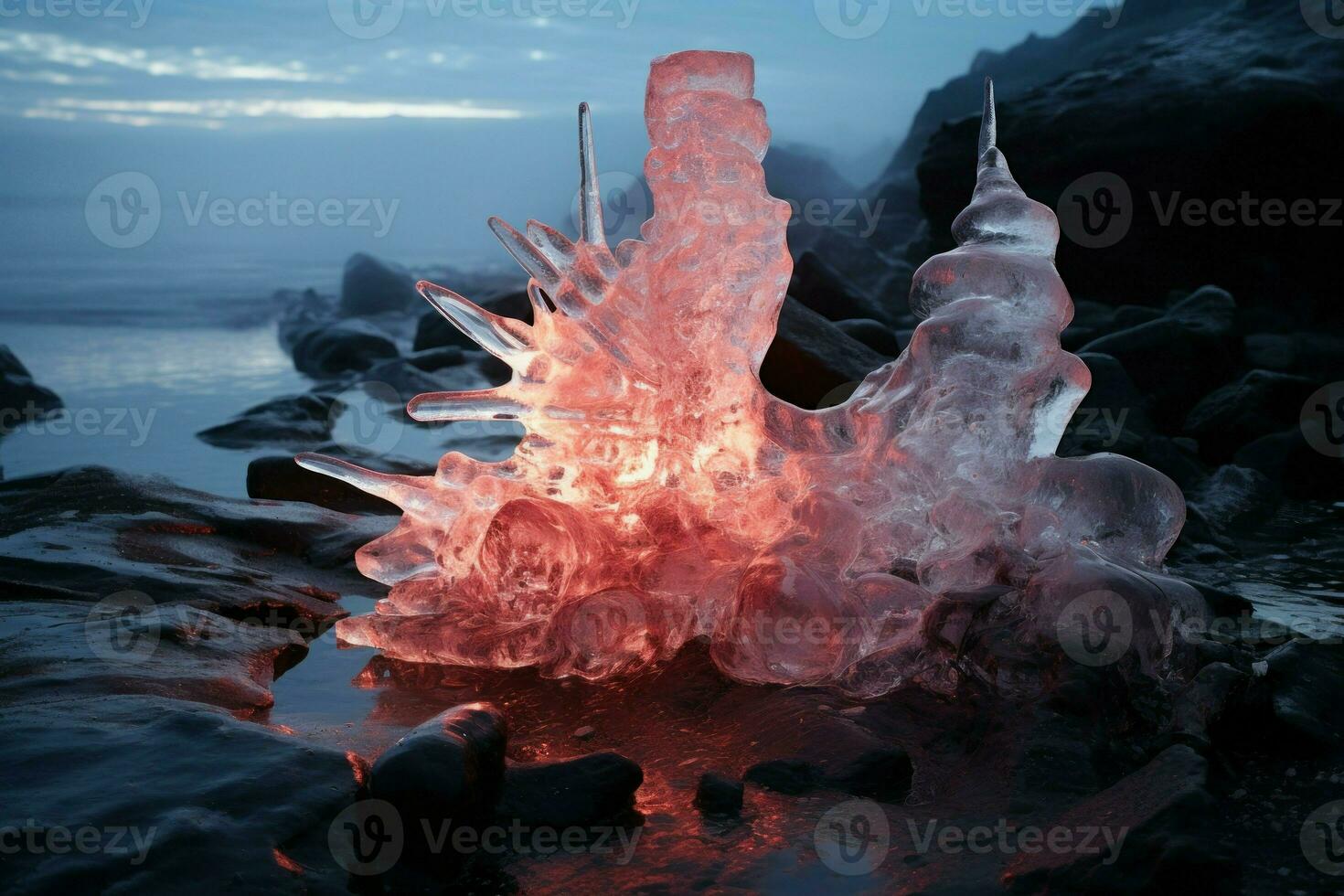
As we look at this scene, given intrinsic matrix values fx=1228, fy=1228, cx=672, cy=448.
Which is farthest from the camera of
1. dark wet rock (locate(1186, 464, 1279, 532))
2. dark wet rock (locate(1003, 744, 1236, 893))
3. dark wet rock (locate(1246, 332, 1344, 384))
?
dark wet rock (locate(1246, 332, 1344, 384))

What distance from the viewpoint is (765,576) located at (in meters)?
3.33

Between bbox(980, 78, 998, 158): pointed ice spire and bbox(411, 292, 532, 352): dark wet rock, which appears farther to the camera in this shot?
bbox(411, 292, 532, 352): dark wet rock

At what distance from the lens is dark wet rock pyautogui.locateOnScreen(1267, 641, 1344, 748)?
115 inches

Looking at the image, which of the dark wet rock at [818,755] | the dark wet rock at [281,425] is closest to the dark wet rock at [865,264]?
the dark wet rock at [281,425]

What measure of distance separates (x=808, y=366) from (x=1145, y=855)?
5056mm

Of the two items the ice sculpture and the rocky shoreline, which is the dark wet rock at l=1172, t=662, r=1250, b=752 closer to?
the rocky shoreline

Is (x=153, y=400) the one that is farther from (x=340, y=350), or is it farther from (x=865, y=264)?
(x=865, y=264)

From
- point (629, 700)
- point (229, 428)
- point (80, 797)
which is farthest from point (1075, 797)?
point (229, 428)

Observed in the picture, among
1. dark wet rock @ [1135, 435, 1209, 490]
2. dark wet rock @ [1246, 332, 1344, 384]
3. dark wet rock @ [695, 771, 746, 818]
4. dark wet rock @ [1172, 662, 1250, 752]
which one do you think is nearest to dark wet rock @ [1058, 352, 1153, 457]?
dark wet rock @ [1135, 435, 1209, 490]

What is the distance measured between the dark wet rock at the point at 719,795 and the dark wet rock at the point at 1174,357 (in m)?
5.73

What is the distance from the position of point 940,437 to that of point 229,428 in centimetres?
580

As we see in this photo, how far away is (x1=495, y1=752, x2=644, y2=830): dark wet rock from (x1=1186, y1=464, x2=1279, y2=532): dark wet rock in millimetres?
3599

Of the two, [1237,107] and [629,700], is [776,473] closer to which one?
[629,700]

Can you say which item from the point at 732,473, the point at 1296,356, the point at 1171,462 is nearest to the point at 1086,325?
the point at 1296,356
